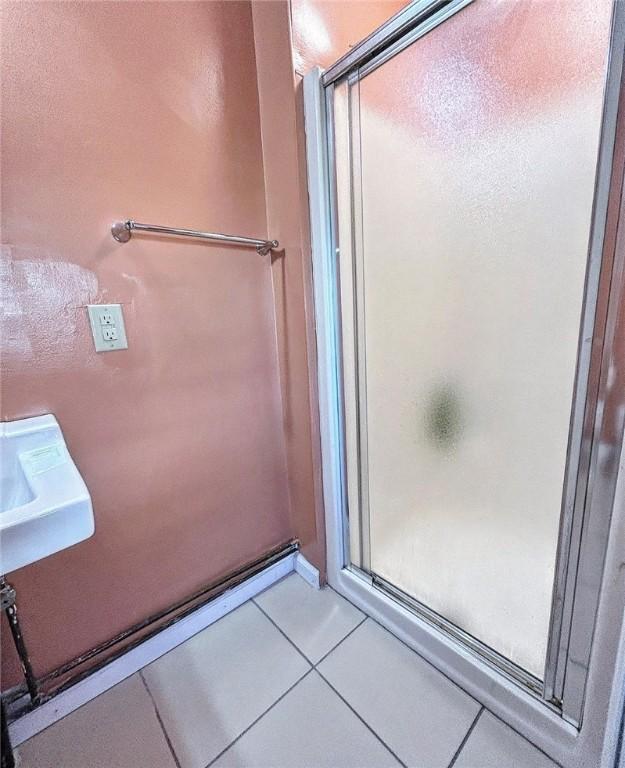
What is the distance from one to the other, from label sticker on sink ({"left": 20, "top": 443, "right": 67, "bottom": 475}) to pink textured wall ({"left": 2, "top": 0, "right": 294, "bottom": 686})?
11 centimetres

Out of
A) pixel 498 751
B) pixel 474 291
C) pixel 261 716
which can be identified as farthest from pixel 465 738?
pixel 474 291

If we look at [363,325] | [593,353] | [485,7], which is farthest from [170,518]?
[485,7]

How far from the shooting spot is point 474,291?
910mm

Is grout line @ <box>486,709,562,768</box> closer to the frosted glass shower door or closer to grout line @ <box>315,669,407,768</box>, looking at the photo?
the frosted glass shower door

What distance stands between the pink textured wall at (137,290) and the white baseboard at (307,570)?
30 centimetres

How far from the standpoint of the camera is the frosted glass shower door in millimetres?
745

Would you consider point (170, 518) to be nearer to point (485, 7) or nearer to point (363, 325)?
point (363, 325)

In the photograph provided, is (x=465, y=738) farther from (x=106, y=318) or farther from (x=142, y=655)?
(x=106, y=318)

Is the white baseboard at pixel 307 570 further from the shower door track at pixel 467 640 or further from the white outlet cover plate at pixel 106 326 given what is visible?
the white outlet cover plate at pixel 106 326

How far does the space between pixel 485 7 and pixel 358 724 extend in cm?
183

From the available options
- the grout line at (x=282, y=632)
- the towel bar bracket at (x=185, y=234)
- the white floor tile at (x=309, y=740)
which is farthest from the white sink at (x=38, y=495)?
the grout line at (x=282, y=632)

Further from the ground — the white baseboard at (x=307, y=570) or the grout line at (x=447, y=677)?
the white baseboard at (x=307, y=570)

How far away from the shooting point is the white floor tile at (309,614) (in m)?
1.21

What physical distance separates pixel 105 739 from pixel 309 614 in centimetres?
68
